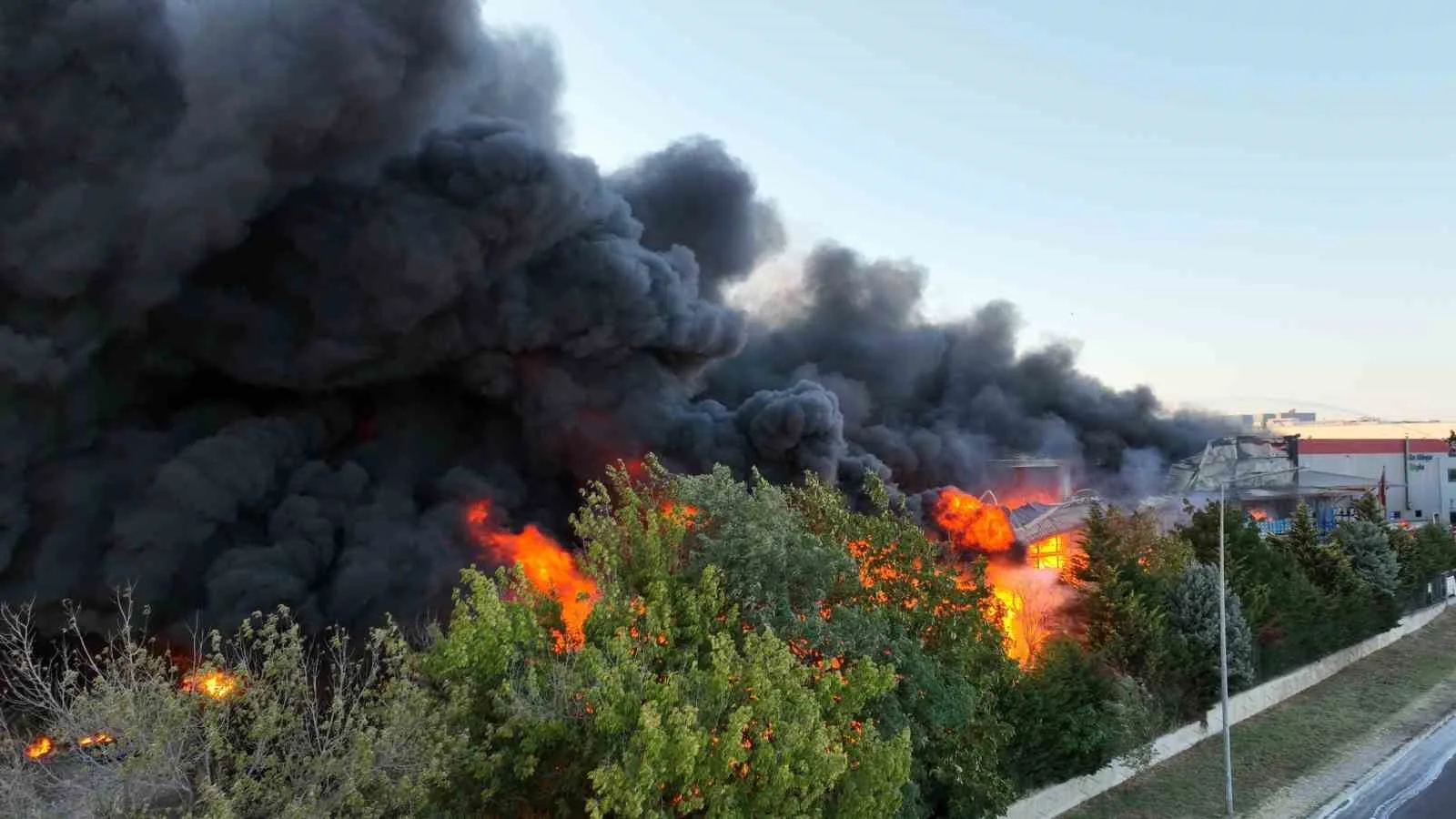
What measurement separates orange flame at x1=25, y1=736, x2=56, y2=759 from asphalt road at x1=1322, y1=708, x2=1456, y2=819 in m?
19.9

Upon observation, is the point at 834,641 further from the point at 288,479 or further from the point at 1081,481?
the point at 1081,481

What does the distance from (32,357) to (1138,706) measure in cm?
2742

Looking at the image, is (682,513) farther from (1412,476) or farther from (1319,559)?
(1412,476)

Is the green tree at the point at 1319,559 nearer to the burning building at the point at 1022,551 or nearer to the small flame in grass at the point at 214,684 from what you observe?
the burning building at the point at 1022,551

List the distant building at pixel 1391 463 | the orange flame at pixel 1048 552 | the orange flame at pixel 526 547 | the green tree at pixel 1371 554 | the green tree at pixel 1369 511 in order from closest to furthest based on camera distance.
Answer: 1. the orange flame at pixel 526 547
2. the orange flame at pixel 1048 552
3. the green tree at pixel 1371 554
4. the green tree at pixel 1369 511
5. the distant building at pixel 1391 463

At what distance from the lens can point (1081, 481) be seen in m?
54.9

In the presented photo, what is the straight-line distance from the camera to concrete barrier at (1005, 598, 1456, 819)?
58.5 feet

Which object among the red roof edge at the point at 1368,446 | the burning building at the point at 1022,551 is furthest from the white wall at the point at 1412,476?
the burning building at the point at 1022,551

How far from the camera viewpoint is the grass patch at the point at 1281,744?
18703 mm

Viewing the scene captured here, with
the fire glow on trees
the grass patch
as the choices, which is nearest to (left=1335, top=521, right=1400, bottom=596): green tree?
the grass patch

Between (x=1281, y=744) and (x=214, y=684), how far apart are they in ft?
73.6

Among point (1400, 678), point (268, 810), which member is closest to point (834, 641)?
point (268, 810)

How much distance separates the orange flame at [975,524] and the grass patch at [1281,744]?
8422 millimetres

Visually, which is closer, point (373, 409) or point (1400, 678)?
point (1400, 678)
